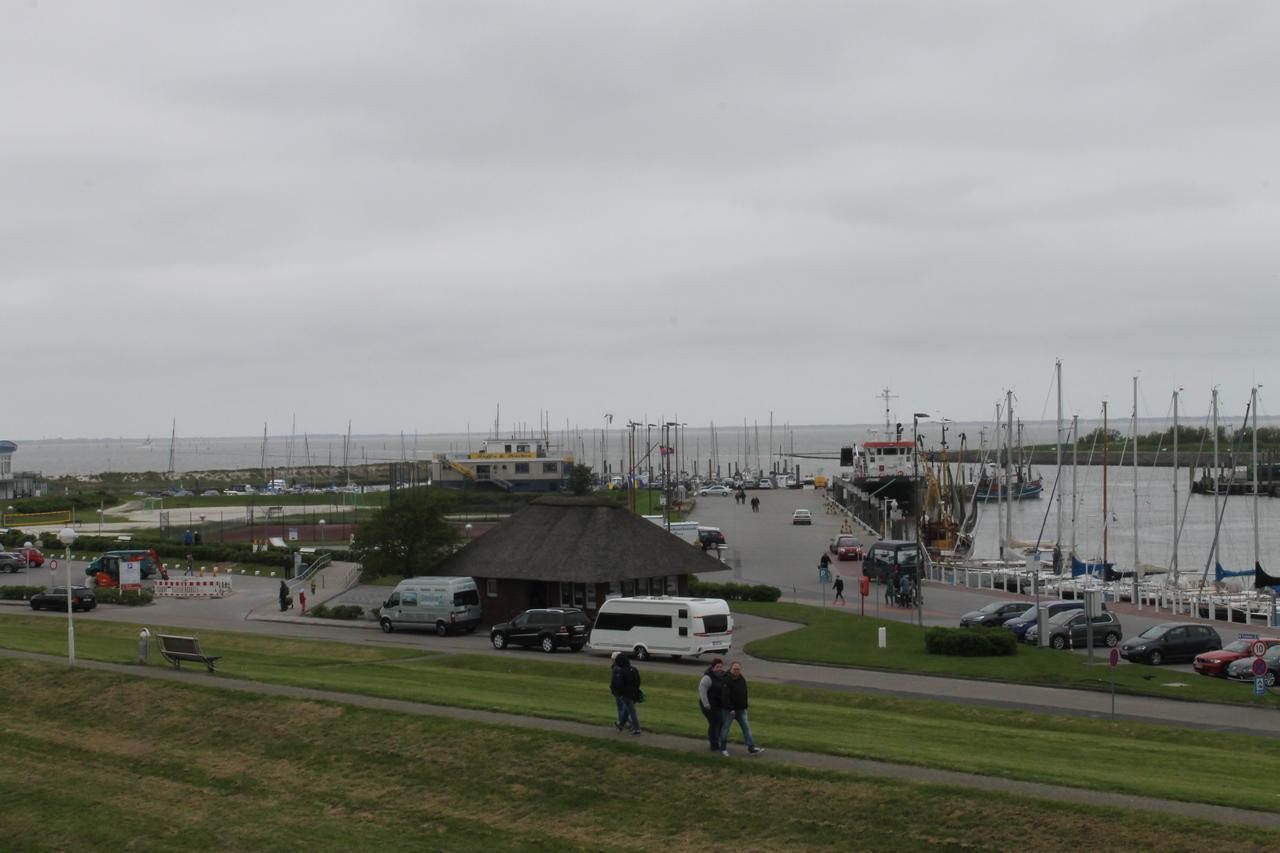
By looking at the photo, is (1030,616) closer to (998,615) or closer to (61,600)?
(998,615)

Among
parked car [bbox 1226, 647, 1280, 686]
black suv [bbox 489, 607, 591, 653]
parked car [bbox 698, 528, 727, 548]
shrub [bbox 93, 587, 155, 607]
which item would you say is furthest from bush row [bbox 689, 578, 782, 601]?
shrub [bbox 93, 587, 155, 607]

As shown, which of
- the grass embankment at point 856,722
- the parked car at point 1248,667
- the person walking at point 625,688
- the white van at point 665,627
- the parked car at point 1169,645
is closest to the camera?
the grass embankment at point 856,722

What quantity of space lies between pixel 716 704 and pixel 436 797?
16.4ft

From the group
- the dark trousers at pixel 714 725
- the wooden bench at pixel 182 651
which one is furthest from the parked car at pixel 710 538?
the dark trousers at pixel 714 725

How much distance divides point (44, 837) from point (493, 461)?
343ft

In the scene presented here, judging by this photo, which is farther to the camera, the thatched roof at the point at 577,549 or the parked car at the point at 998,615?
the thatched roof at the point at 577,549

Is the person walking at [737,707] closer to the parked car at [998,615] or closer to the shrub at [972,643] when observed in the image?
the shrub at [972,643]

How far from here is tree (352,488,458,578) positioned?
4950 cm

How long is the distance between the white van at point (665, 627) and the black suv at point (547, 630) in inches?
53.1

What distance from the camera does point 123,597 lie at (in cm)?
5431

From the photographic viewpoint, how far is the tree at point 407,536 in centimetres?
4950

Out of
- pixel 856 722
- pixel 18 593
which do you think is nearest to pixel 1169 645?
pixel 856 722

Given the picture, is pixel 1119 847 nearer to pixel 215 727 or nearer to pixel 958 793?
pixel 958 793

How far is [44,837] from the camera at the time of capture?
67.2 ft
